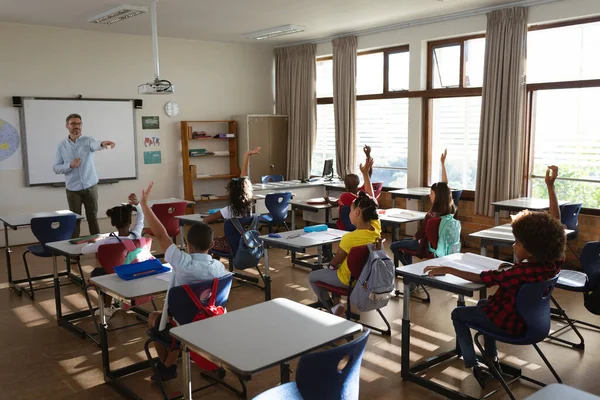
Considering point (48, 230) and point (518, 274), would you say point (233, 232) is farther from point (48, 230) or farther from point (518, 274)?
point (518, 274)

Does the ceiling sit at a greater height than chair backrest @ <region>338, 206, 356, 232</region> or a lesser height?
greater

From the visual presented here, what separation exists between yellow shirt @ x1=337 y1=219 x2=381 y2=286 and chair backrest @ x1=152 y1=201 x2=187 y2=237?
2811mm

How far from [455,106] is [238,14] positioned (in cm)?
326

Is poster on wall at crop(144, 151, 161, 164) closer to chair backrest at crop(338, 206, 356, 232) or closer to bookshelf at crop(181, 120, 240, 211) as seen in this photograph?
bookshelf at crop(181, 120, 240, 211)

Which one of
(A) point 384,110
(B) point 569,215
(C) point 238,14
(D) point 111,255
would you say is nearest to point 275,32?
(C) point 238,14

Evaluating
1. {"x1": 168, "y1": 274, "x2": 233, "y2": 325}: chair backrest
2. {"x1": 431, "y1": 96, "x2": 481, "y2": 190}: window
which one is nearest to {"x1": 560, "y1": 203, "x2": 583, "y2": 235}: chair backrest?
{"x1": 431, "y1": 96, "x2": 481, "y2": 190}: window

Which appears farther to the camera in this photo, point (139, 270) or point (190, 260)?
point (139, 270)

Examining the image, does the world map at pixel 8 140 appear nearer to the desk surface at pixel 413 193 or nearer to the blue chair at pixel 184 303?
the desk surface at pixel 413 193

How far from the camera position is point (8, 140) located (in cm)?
767

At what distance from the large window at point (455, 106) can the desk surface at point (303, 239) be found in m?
3.50

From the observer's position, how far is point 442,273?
Answer: 318 cm

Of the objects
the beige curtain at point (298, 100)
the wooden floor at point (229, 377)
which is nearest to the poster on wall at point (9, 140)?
the wooden floor at point (229, 377)

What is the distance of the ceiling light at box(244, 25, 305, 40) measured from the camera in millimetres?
8133

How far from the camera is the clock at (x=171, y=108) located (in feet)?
29.9
